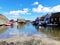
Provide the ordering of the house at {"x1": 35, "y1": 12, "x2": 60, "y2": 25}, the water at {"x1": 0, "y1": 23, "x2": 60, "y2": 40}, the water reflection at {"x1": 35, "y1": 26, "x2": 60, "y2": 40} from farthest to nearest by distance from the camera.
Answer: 1. the house at {"x1": 35, "y1": 12, "x2": 60, "y2": 25}
2. the water at {"x1": 0, "y1": 23, "x2": 60, "y2": 40}
3. the water reflection at {"x1": 35, "y1": 26, "x2": 60, "y2": 40}

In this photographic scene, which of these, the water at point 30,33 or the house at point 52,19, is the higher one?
the house at point 52,19

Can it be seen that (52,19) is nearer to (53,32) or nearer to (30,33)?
(53,32)

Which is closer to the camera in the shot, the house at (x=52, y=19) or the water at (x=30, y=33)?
the water at (x=30, y=33)

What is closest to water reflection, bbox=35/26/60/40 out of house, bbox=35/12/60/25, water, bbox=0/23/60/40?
water, bbox=0/23/60/40

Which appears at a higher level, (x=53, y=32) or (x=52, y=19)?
(x=52, y=19)

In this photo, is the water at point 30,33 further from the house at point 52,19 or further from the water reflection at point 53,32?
the house at point 52,19

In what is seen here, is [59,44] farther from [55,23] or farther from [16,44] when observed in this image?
[55,23]

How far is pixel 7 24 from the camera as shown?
28.2 metres

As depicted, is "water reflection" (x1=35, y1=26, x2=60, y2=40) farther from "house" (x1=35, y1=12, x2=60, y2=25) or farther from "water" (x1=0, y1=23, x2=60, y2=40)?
"house" (x1=35, y1=12, x2=60, y2=25)

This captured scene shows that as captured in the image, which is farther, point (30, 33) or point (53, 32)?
point (53, 32)

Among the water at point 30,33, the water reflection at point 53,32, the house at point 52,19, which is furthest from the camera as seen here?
the house at point 52,19

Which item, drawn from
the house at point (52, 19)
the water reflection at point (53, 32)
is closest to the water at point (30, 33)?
the water reflection at point (53, 32)

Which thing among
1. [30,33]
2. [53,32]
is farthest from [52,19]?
A: [30,33]

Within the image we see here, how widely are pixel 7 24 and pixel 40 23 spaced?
620 centimetres
